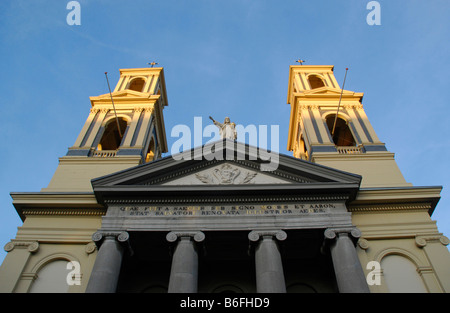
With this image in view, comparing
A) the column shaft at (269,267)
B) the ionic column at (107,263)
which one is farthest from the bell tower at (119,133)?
the column shaft at (269,267)

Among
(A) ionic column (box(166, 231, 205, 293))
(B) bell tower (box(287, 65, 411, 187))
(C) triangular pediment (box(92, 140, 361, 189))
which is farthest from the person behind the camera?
(B) bell tower (box(287, 65, 411, 187))

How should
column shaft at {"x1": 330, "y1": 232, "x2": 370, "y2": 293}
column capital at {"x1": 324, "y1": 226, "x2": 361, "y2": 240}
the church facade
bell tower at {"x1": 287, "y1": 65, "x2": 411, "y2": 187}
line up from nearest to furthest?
column shaft at {"x1": 330, "y1": 232, "x2": 370, "y2": 293}, the church facade, column capital at {"x1": 324, "y1": 226, "x2": 361, "y2": 240}, bell tower at {"x1": 287, "y1": 65, "x2": 411, "y2": 187}

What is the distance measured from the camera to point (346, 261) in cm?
1352

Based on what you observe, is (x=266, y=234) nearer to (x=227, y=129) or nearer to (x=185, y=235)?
(x=185, y=235)

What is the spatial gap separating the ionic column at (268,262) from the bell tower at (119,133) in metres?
8.87

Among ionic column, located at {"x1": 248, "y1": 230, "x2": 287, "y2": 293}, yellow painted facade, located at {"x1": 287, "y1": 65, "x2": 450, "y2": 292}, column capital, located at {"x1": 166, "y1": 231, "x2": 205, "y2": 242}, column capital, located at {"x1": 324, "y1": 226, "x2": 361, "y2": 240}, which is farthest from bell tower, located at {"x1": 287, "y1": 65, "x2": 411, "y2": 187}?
column capital, located at {"x1": 166, "y1": 231, "x2": 205, "y2": 242}

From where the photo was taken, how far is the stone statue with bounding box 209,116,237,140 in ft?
66.5

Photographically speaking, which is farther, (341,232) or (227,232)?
(227,232)

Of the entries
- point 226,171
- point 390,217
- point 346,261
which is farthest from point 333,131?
point 346,261

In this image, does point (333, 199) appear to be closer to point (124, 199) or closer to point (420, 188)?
point (420, 188)

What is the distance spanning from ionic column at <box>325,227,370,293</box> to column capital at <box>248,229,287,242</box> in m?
1.71

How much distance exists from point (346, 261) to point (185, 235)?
5.93 metres

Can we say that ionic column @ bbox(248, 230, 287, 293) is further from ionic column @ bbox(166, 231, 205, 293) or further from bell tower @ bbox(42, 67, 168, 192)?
bell tower @ bbox(42, 67, 168, 192)

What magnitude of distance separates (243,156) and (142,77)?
14952mm
